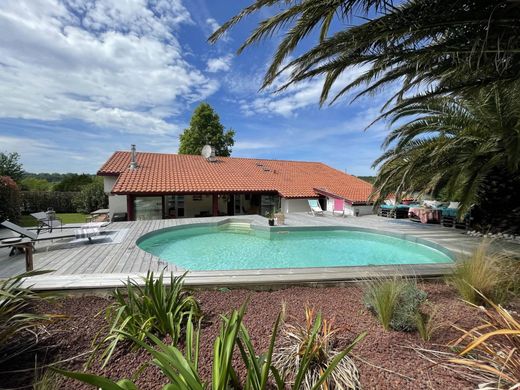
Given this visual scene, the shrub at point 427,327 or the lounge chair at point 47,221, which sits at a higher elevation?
the lounge chair at point 47,221

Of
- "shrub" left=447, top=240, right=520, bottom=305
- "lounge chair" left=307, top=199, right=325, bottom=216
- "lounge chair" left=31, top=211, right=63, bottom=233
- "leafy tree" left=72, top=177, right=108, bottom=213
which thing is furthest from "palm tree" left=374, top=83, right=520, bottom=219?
"leafy tree" left=72, top=177, right=108, bottom=213

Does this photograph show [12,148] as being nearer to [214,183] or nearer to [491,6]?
[214,183]

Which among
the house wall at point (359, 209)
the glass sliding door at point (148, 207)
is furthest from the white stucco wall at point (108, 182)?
the house wall at point (359, 209)

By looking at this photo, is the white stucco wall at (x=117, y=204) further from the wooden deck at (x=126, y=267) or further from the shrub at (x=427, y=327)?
the shrub at (x=427, y=327)

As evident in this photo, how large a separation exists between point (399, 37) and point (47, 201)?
3079 centimetres

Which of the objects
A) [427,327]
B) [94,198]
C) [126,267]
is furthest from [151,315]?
[94,198]

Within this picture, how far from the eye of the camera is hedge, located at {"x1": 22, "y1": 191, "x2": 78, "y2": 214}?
75.3 ft

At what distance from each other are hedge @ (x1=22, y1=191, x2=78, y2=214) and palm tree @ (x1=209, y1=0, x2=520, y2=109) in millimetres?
28152

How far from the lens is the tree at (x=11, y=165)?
70.9 ft

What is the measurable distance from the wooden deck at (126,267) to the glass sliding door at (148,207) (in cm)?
487

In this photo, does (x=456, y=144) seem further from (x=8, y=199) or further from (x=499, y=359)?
(x=8, y=199)

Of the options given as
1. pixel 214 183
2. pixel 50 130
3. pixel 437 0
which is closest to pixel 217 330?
pixel 437 0

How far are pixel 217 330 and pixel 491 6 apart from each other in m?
5.36

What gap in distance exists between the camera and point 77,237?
892cm
